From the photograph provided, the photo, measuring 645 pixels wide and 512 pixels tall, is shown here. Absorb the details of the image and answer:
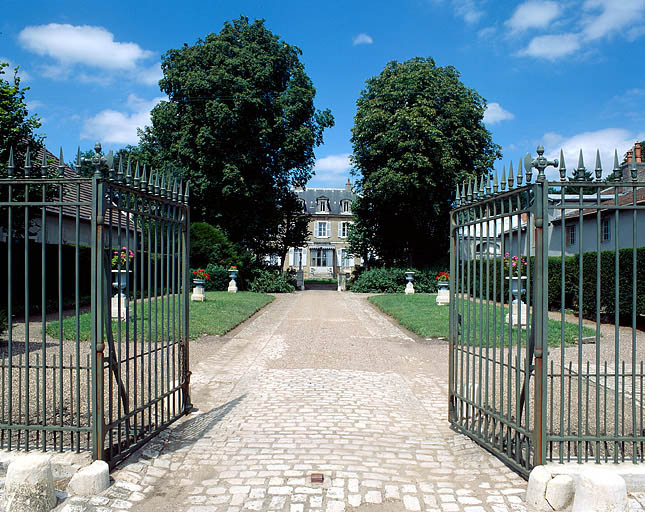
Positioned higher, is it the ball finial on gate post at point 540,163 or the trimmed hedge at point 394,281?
the ball finial on gate post at point 540,163

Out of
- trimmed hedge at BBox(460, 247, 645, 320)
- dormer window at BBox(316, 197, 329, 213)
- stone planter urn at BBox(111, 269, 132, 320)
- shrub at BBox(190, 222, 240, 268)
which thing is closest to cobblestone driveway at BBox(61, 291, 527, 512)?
stone planter urn at BBox(111, 269, 132, 320)

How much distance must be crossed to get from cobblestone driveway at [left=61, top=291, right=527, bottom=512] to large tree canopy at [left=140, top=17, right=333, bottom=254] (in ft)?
66.6

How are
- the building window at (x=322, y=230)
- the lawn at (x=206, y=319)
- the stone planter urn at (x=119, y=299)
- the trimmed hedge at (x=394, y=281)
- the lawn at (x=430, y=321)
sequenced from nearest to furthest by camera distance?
the stone planter urn at (x=119, y=299), the lawn at (x=206, y=319), the lawn at (x=430, y=321), the trimmed hedge at (x=394, y=281), the building window at (x=322, y=230)

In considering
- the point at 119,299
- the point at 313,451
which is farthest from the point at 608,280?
the point at 119,299

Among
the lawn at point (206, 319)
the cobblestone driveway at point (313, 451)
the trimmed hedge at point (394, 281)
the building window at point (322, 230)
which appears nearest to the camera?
the cobblestone driveway at point (313, 451)

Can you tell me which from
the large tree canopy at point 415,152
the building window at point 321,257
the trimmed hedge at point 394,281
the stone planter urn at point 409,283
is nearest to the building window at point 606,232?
the large tree canopy at point 415,152

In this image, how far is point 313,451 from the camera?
464 cm

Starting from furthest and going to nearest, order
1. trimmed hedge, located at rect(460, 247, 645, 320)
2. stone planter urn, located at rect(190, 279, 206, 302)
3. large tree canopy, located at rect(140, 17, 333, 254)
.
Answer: large tree canopy, located at rect(140, 17, 333, 254) → stone planter urn, located at rect(190, 279, 206, 302) → trimmed hedge, located at rect(460, 247, 645, 320)

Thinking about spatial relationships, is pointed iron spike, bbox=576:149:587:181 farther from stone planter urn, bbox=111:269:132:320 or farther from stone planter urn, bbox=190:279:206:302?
stone planter urn, bbox=190:279:206:302

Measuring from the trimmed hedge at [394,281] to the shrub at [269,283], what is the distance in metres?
4.31

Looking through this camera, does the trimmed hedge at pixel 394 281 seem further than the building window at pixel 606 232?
Yes

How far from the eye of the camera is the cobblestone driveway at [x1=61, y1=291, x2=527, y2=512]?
3.72m

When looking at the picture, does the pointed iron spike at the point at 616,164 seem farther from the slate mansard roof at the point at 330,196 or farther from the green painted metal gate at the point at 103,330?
the slate mansard roof at the point at 330,196

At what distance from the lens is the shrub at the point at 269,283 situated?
2839cm
